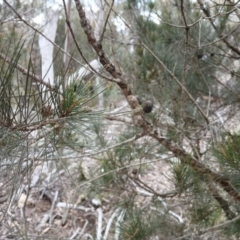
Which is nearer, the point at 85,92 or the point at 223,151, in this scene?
the point at 85,92

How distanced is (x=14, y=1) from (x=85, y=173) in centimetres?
73

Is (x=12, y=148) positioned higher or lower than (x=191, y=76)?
lower

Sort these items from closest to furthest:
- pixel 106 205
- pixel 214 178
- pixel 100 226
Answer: pixel 214 178 → pixel 100 226 → pixel 106 205

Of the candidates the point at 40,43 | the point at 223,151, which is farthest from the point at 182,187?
the point at 40,43

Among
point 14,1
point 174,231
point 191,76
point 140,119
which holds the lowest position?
point 174,231

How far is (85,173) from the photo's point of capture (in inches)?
58.6

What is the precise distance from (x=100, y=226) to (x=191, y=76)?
0.88 m

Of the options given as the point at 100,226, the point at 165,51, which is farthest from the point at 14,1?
the point at 100,226

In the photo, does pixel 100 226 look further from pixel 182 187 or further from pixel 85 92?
pixel 85 92

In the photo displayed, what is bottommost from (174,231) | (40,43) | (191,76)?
(174,231)

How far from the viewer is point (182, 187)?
96 cm

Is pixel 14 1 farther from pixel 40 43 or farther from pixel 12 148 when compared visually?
pixel 40 43

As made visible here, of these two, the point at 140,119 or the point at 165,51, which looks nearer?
the point at 140,119

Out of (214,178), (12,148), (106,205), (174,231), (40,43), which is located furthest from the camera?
(40,43)
